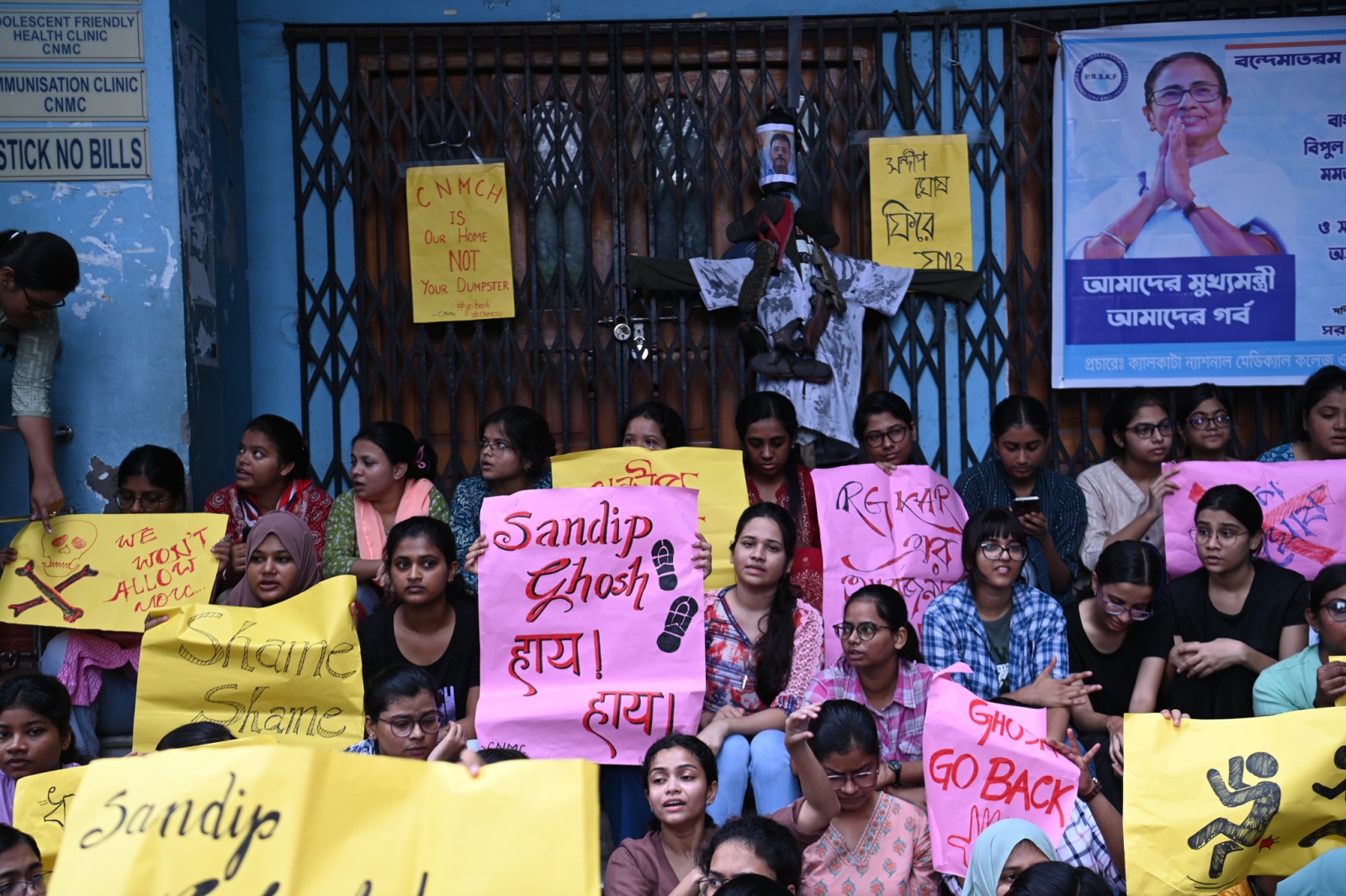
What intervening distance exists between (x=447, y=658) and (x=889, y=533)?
1727mm

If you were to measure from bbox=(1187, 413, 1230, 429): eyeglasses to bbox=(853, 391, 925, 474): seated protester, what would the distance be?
3.94 feet

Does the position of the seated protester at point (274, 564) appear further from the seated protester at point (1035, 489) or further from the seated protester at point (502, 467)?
the seated protester at point (1035, 489)

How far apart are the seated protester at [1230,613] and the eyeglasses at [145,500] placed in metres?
3.88

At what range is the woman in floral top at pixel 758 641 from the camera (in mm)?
4051

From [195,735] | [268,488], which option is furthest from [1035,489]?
[195,735]

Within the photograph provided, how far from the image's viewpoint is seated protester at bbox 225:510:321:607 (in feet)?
14.3

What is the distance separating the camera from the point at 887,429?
495cm

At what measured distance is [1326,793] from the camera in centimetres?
315

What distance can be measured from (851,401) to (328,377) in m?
2.51

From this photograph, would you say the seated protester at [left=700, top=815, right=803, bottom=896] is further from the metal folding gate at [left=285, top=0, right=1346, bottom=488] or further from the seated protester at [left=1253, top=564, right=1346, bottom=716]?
the metal folding gate at [left=285, top=0, right=1346, bottom=488]

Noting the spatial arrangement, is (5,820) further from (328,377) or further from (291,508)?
(328,377)

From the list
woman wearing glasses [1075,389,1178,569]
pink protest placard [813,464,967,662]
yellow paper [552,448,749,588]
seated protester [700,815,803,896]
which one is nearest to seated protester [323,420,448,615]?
yellow paper [552,448,749,588]

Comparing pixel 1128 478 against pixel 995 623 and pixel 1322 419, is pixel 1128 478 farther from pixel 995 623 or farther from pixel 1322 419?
pixel 995 623

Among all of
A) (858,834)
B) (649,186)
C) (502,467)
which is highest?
(649,186)
